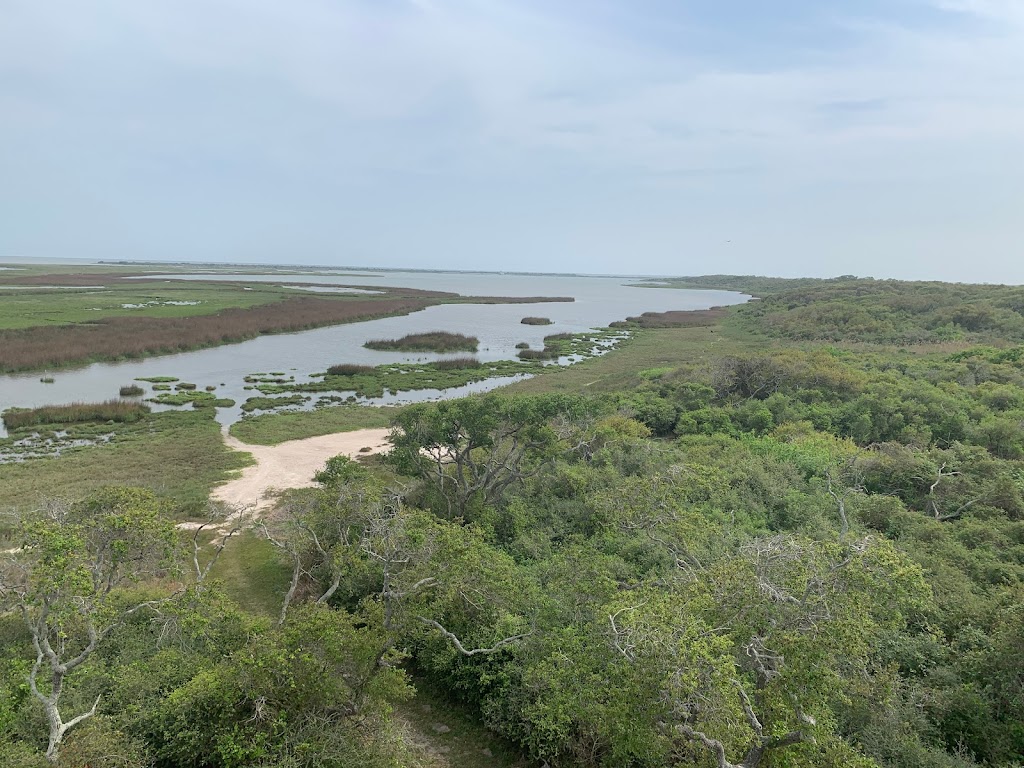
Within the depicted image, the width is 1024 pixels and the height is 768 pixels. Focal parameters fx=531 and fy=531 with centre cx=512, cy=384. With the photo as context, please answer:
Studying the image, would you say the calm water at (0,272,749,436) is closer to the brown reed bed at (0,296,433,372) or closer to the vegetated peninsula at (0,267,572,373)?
the brown reed bed at (0,296,433,372)

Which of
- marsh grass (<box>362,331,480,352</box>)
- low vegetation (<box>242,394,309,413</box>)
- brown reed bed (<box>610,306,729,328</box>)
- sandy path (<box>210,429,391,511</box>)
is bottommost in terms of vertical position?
sandy path (<box>210,429,391,511</box>)

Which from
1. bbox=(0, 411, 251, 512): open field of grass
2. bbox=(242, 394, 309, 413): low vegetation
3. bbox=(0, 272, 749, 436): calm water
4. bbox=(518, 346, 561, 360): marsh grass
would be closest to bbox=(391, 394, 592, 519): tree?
bbox=(0, 411, 251, 512): open field of grass

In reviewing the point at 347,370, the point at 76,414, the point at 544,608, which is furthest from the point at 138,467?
the point at 347,370

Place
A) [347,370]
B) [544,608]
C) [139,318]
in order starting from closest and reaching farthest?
[544,608], [347,370], [139,318]

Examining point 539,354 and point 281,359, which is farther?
point 539,354

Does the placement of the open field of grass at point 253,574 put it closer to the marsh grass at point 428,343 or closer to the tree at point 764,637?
the tree at point 764,637

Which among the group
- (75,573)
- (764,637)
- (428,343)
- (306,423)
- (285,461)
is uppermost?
(75,573)

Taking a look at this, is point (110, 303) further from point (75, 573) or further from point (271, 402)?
point (75, 573)
